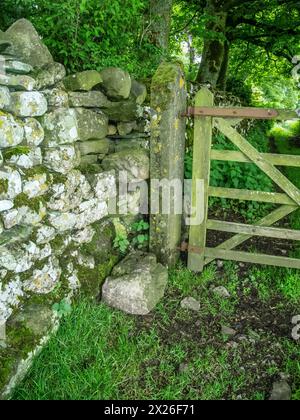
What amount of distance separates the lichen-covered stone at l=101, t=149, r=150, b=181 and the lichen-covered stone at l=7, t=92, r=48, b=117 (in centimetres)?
99

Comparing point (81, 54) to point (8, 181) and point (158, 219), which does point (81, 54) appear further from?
point (158, 219)

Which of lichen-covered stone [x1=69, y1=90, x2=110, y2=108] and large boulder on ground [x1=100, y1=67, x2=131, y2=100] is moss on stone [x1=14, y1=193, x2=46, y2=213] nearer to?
lichen-covered stone [x1=69, y1=90, x2=110, y2=108]

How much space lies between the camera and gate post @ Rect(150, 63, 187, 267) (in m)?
3.31

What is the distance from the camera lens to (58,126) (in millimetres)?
2723

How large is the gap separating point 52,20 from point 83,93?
0.71 meters

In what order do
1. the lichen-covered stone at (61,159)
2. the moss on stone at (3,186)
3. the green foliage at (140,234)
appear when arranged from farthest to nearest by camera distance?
the green foliage at (140,234) → the lichen-covered stone at (61,159) → the moss on stone at (3,186)

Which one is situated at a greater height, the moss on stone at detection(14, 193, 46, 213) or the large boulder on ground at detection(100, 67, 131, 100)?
the large boulder on ground at detection(100, 67, 131, 100)

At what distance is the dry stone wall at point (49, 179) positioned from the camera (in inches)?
93.2

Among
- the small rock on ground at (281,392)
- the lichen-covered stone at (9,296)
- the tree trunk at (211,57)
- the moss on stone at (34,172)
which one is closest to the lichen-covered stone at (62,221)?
the moss on stone at (34,172)

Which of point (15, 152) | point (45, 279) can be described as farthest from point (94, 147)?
point (45, 279)

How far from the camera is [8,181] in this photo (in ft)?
7.55

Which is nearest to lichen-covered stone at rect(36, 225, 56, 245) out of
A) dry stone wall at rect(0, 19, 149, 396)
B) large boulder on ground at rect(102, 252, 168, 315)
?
dry stone wall at rect(0, 19, 149, 396)

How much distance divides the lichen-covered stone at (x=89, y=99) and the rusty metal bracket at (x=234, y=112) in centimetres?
85

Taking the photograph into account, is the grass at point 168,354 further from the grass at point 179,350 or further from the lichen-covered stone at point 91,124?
the lichen-covered stone at point 91,124
